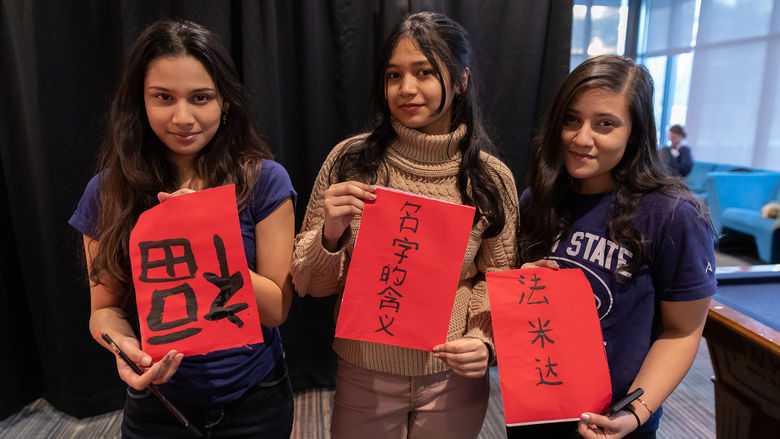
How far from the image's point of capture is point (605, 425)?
831 mm

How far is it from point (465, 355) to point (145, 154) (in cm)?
77

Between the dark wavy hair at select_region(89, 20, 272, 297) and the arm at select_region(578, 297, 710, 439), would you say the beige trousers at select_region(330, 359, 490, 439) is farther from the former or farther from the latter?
the dark wavy hair at select_region(89, 20, 272, 297)

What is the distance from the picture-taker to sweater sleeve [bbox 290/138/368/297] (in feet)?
3.02

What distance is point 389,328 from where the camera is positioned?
90 centimetres

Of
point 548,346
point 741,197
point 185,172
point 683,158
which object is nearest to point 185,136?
point 185,172

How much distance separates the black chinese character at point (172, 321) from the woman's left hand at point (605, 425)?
28.6 inches

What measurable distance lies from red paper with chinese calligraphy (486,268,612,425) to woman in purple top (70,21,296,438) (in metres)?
0.46

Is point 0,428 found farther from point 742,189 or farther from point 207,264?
point 742,189

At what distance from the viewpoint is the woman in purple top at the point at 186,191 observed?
0.87 metres

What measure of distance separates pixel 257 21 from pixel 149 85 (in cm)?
105

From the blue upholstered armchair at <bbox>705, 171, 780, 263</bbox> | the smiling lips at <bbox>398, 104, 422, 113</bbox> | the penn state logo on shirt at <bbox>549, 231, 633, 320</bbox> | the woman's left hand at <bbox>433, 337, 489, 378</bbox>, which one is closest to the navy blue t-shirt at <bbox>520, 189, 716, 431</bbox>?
the penn state logo on shirt at <bbox>549, 231, 633, 320</bbox>

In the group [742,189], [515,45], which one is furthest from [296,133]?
[742,189]

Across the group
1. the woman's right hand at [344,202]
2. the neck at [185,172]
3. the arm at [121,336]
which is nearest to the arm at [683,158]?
the woman's right hand at [344,202]

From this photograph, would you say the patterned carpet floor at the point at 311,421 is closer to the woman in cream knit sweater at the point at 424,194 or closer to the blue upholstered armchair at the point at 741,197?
the woman in cream knit sweater at the point at 424,194
